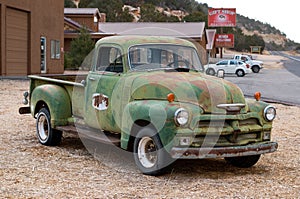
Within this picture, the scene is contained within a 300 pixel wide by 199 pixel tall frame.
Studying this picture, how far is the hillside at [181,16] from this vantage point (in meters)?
84.1

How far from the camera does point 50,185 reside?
21.3 ft

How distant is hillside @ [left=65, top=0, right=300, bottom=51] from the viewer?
8412 cm

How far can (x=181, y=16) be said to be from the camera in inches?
4215

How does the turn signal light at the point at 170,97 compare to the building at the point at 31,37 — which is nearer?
the turn signal light at the point at 170,97

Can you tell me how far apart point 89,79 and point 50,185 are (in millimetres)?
2288

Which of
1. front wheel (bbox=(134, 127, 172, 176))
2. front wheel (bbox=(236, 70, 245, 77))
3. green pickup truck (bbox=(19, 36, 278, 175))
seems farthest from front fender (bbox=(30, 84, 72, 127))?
front wheel (bbox=(236, 70, 245, 77))

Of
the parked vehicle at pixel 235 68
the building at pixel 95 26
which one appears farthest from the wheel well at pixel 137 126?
the building at pixel 95 26

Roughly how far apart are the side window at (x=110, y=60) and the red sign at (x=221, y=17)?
2547 inches

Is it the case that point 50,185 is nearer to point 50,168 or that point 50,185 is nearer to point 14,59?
point 50,168

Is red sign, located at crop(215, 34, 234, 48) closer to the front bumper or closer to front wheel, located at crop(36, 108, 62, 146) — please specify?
front wheel, located at crop(36, 108, 62, 146)

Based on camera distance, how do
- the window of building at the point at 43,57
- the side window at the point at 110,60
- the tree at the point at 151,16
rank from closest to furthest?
the side window at the point at 110,60
the window of building at the point at 43,57
the tree at the point at 151,16

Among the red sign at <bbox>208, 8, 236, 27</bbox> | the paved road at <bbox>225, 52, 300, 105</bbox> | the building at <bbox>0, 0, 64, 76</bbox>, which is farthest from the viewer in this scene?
the red sign at <bbox>208, 8, 236, 27</bbox>

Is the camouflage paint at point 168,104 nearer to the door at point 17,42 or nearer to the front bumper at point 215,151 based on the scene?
the front bumper at point 215,151

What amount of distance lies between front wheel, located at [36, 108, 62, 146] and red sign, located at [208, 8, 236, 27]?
64.0 metres
